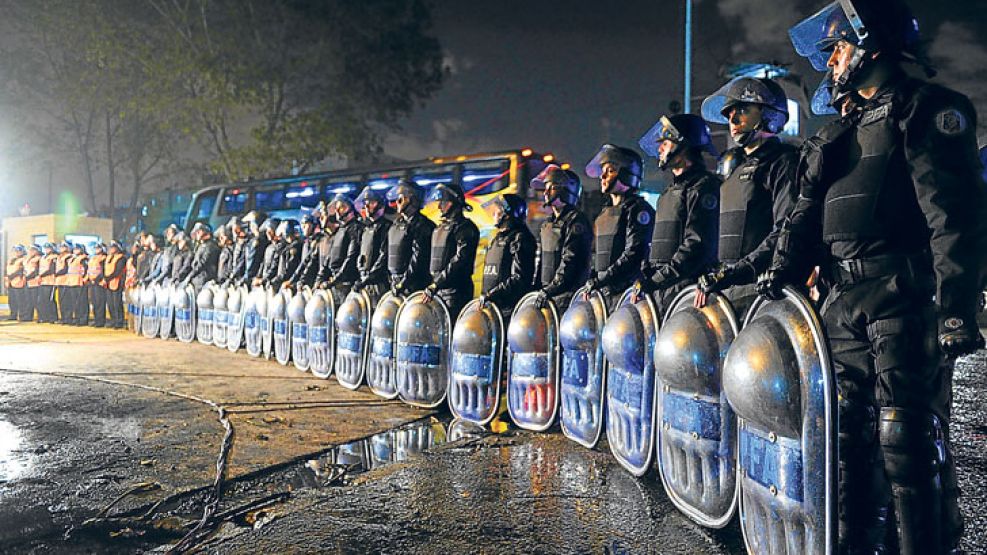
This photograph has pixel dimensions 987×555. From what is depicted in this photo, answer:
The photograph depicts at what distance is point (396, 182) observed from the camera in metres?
13.8

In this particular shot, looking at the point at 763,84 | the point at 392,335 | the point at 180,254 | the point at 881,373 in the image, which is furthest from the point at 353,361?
the point at 180,254

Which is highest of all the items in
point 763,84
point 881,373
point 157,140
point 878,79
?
point 157,140

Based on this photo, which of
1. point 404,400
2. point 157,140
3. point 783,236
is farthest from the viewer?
point 157,140

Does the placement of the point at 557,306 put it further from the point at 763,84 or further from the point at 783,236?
the point at 783,236

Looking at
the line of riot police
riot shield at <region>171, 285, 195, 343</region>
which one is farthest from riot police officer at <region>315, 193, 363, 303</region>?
riot shield at <region>171, 285, 195, 343</region>

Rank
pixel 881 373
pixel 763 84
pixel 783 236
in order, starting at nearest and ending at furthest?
pixel 881 373
pixel 783 236
pixel 763 84

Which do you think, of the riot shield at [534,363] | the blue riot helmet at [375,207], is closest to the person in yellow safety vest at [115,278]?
the blue riot helmet at [375,207]

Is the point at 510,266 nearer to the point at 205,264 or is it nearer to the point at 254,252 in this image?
the point at 254,252

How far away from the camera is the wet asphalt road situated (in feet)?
9.92

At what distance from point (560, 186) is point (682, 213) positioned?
1.57 meters

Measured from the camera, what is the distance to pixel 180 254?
478 inches

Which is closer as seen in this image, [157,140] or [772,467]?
[772,467]

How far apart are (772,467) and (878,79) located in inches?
61.4

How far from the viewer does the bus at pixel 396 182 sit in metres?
12.9
